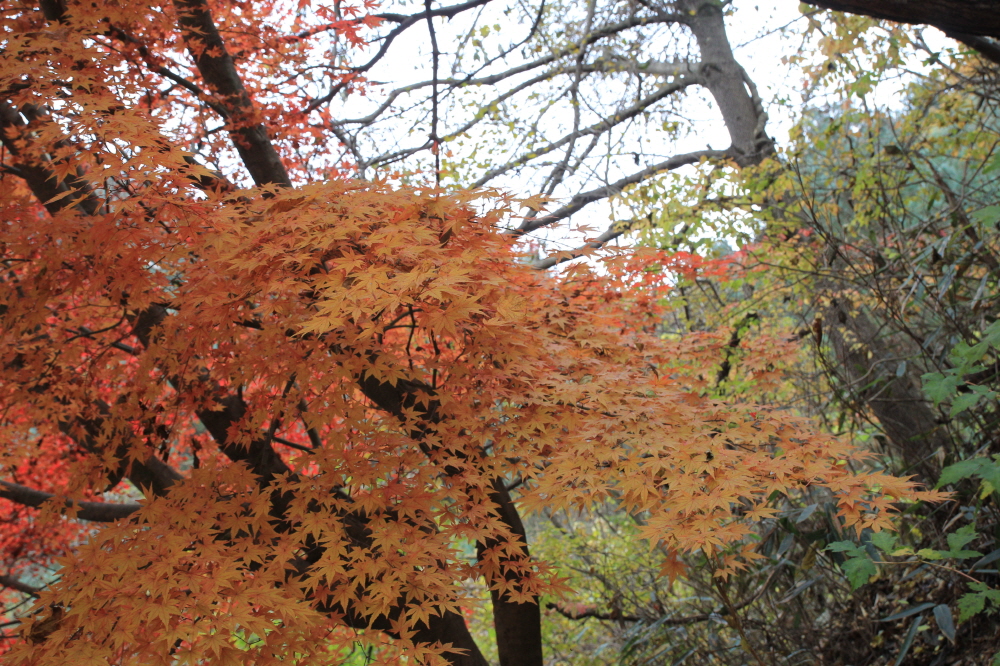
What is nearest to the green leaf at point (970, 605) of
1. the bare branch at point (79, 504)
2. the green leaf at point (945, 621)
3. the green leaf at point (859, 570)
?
the green leaf at point (945, 621)

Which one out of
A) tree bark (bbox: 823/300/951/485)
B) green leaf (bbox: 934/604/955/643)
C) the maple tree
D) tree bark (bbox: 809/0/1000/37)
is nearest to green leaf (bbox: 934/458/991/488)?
the maple tree

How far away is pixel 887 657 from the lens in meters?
3.63

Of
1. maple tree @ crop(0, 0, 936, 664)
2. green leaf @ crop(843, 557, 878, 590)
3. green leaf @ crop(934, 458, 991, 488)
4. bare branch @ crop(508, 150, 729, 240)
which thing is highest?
bare branch @ crop(508, 150, 729, 240)

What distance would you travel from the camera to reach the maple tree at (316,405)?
202 cm

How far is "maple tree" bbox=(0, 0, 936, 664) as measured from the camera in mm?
2021

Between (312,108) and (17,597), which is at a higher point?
(312,108)

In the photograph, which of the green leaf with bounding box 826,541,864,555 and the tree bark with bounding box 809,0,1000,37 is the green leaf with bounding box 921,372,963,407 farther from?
the tree bark with bounding box 809,0,1000,37

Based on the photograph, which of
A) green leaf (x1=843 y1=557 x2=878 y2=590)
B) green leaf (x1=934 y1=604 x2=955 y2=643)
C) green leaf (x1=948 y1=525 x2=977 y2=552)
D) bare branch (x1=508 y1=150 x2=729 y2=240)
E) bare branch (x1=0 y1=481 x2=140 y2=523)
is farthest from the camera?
bare branch (x1=508 y1=150 x2=729 y2=240)

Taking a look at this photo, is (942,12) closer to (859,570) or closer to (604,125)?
(859,570)

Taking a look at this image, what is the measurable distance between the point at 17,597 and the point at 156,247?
9.30m

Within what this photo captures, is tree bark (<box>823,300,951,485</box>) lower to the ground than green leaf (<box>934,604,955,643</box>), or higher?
higher

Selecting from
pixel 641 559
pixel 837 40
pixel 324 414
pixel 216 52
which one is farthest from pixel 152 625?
pixel 837 40

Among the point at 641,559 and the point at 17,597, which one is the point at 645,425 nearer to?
the point at 641,559

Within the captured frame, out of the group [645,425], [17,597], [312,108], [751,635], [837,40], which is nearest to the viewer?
[645,425]
